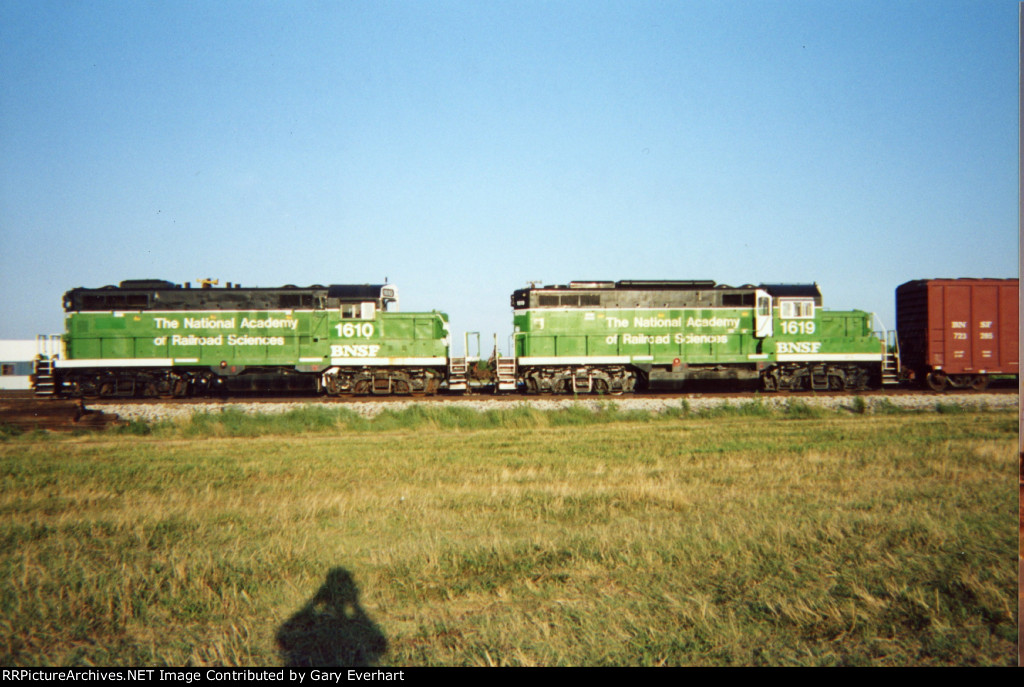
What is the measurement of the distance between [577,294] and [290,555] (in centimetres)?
1746

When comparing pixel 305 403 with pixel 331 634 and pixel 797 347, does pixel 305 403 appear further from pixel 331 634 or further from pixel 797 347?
pixel 797 347

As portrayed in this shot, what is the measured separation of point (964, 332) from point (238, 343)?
81.8ft

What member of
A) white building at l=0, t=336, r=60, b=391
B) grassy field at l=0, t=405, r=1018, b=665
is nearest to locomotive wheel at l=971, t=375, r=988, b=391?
grassy field at l=0, t=405, r=1018, b=665

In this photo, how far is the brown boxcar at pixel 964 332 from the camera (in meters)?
22.4

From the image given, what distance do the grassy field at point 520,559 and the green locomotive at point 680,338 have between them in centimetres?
1109

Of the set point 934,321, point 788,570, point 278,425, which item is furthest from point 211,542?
point 934,321

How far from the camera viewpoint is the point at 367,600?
521 centimetres

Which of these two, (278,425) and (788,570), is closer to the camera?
(788,570)

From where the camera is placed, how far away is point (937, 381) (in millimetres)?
23078

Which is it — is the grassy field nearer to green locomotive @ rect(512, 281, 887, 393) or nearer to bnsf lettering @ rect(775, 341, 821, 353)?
green locomotive @ rect(512, 281, 887, 393)

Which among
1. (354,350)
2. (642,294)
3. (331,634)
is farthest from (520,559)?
(642,294)

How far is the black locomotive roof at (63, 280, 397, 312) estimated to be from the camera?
72.7ft

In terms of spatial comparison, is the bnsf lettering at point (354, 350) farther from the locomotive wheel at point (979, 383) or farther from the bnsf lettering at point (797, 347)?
the locomotive wheel at point (979, 383)

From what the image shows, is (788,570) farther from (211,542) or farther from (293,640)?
(211,542)
